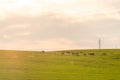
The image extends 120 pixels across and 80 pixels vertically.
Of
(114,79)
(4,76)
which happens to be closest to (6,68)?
(4,76)

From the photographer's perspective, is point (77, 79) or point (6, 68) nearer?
point (77, 79)

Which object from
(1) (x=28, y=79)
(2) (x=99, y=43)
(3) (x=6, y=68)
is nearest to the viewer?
(1) (x=28, y=79)

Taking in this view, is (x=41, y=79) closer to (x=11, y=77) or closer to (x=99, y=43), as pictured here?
(x=11, y=77)

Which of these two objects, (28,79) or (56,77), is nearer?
(28,79)

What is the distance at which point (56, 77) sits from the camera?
47.1m

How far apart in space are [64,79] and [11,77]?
265 inches

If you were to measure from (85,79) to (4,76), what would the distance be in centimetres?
1052

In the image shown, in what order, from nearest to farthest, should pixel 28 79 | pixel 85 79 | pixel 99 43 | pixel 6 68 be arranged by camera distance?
pixel 28 79 → pixel 85 79 → pixel 6 68 → pixel 99 43

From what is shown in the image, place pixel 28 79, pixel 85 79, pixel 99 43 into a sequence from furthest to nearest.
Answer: pixel 99 43, pixel 85 79, pixel 28 79

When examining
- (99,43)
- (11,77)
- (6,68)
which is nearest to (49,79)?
(11,77)

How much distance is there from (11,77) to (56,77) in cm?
618

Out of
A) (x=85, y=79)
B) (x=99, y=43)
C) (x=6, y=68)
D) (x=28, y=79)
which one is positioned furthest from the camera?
(x=99, y=43)

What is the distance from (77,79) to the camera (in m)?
45.8

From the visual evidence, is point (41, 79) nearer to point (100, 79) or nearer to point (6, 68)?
point (100, 79)
